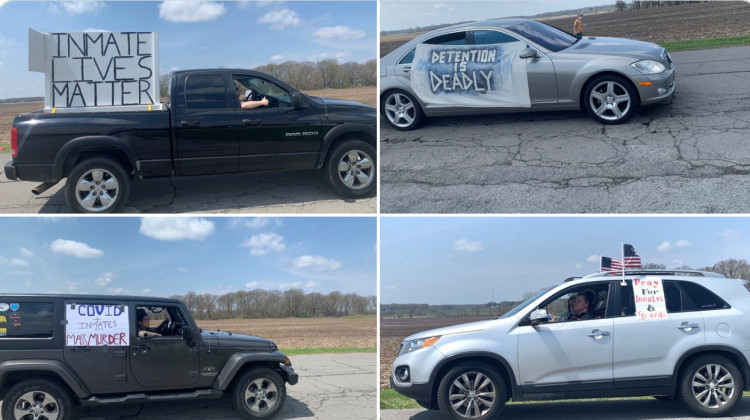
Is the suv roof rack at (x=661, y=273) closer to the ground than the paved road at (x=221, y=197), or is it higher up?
closer to the ground

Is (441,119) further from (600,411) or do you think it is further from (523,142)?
(600,411)

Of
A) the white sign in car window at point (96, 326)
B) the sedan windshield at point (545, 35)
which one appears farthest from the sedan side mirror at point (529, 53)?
the white sign in car window at point (96, 326)

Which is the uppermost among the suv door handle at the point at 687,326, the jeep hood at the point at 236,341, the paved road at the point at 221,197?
the paved road at the point at 221,197

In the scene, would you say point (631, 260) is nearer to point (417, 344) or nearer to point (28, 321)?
point (417, 344)

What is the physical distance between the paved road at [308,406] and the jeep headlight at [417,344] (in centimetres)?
119

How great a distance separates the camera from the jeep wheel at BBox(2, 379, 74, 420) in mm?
6391

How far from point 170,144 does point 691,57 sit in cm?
1125

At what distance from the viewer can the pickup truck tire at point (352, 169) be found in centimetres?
930

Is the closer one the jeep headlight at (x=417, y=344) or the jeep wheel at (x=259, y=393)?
A: the jeep headlight at (x=417, y=344)

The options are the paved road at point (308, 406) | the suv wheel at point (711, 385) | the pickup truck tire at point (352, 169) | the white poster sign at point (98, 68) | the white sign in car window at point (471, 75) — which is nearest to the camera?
the suv wheel at point (711, 385)

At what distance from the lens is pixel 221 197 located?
9773 millimetres

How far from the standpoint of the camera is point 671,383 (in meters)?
6.50

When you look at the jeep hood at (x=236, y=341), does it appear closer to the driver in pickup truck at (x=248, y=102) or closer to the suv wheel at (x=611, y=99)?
the driver in pickup truck at (x=248, y=102)

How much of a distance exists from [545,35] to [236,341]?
23.5 ft
